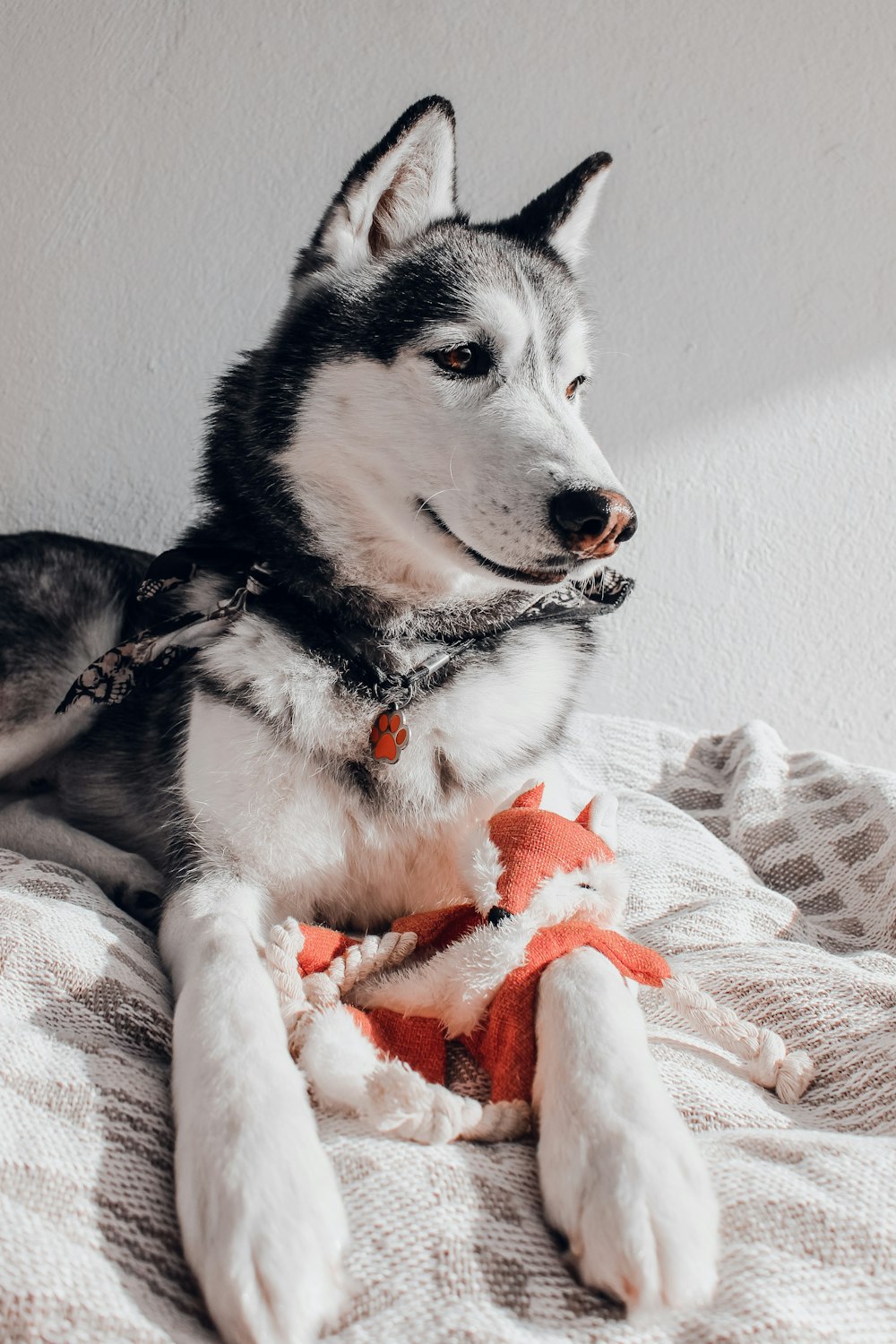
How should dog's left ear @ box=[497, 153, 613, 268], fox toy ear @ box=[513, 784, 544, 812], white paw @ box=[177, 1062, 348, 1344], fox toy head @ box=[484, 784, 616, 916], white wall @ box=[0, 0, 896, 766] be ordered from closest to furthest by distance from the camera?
white paw @ box=[177, 1062, 348, 1344], fox toy head @ box=[484, 784, 616, 916], fox toy ear @ box=[513, 784, 544, 812], dog's left ear @ box=[497, 153, 613, 268], white wall @ box=[0, 0, 896, 766]

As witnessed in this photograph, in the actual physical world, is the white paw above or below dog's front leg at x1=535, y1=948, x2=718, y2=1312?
below

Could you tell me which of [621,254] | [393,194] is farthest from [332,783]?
[621,254]

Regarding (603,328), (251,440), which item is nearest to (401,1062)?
(251,440)

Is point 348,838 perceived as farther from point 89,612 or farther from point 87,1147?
point 89,612

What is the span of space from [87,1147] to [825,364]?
2.24m

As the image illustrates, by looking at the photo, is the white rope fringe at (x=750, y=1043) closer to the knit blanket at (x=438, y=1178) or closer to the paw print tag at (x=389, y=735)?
the knit blanket at (x=438, y=1178)

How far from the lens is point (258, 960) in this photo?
0.85 metres

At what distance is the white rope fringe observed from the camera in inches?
34.2

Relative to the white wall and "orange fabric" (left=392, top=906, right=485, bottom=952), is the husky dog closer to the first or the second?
"orange fabric" (left=392, top=906, right=485, bottom=952)

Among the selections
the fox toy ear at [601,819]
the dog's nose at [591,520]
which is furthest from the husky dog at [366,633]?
the fox toy ear at [601,819]

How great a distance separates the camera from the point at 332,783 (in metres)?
1.06

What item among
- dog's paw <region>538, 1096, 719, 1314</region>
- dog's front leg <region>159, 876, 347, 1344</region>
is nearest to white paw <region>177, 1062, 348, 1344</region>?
dog's front leg <region>159, 876, 347, 1344</region>

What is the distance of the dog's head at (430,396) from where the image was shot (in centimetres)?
97

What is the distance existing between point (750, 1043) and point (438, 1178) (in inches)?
15.1
